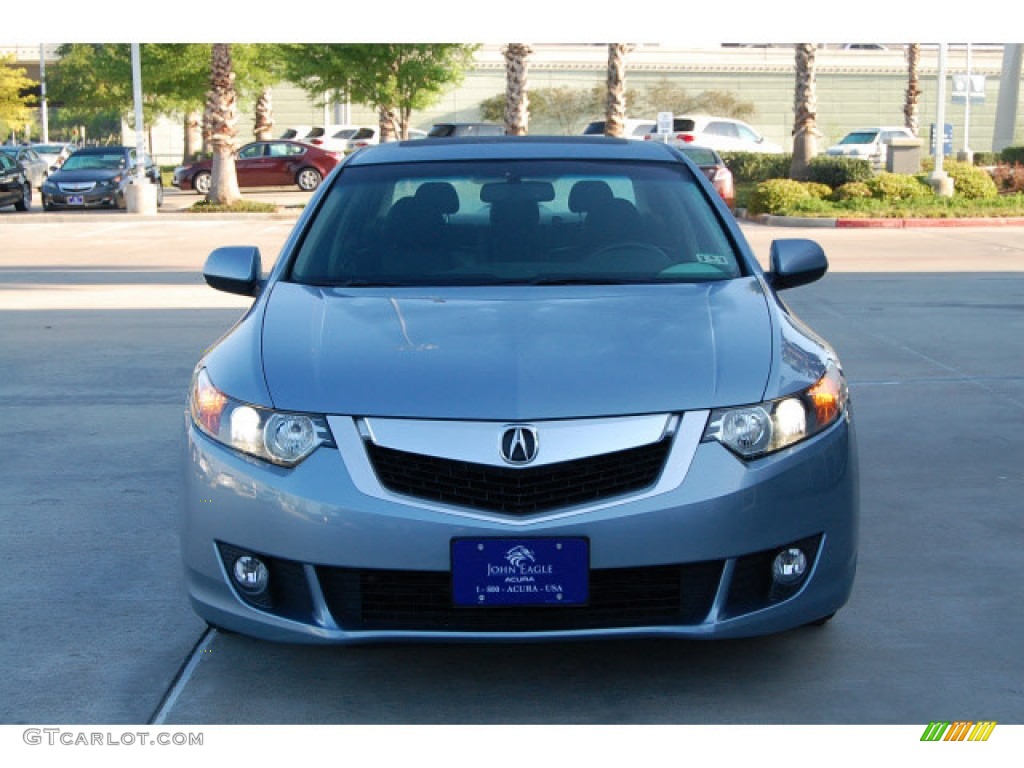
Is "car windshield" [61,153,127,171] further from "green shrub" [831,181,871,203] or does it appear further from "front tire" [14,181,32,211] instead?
"green shrub" [831,181,871,203]

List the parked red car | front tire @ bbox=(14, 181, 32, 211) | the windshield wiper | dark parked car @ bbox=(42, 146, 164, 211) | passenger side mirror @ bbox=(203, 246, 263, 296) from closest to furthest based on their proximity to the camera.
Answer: the windshield wiper → passenger side mirror @ bbox=(203, 246, 263, 296) → dark parked car @ bbox=(42, 146, 164, 211) → front tire @ bbox=(14, 181, 32, 211) → the parked red car

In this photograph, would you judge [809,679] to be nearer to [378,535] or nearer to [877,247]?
[378,535]

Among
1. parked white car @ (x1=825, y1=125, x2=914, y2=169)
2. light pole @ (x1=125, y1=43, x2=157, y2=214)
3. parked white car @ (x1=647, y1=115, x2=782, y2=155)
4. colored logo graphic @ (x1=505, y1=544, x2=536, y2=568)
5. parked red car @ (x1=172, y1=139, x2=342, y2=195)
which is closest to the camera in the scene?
colored logo graphic @ (x1=505, y1=544, x2=536, y2=568)

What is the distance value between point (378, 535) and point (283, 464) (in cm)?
36

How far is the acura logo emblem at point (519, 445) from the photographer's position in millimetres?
3775

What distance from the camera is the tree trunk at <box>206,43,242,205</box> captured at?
2844 cm

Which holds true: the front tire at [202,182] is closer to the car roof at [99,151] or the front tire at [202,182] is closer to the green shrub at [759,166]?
the car roof at [99,151]

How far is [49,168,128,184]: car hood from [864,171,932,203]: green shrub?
15414mm

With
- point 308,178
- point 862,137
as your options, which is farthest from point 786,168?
point 862,137

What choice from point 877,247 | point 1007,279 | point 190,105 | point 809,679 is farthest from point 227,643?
point 190,105

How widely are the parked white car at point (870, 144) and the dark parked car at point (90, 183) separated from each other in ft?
69.8

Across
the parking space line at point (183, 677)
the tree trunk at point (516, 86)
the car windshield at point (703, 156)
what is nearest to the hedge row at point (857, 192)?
the car windshield at point (703, 156)
